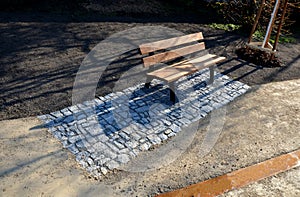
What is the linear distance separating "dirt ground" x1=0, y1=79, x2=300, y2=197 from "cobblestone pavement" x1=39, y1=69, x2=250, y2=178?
20 cm

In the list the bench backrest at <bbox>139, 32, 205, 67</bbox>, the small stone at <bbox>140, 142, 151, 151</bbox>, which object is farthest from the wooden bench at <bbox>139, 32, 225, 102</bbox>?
the small stone at <bbox>140, 142, 151, 151</bbox>

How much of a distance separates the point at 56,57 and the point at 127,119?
268cm

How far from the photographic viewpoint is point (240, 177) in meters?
3.78

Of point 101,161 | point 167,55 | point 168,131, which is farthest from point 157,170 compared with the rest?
point 167,55

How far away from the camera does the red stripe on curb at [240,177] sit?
11.5 feet

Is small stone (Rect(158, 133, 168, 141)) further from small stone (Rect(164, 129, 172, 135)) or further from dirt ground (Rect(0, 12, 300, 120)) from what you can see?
dirt ground (Rect(0, 12, 300, 120))

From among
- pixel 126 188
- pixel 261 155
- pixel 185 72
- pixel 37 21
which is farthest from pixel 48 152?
pixel 37 21

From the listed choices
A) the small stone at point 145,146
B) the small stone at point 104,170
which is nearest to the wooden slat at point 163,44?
the small stone at point 145,146

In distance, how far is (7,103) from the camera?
15.4ft

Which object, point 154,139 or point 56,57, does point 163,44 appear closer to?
point 154,139

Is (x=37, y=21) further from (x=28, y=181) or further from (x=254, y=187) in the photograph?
(x=254, y=187)

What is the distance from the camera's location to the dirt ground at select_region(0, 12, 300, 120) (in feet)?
16.2

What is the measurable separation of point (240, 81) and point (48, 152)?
420cm

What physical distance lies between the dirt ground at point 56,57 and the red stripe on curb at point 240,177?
2.39 m
